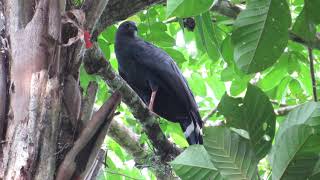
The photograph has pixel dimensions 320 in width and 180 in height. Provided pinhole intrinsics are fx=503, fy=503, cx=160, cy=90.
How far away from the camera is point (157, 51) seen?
3.29 metres

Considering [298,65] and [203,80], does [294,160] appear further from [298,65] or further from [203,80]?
[203,80]

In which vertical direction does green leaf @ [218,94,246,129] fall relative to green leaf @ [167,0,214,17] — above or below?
below

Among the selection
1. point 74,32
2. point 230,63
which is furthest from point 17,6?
point 230,63

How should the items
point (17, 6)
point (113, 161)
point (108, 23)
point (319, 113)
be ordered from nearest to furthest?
point (319, 113) → point (17, 6) → point (108, 23) → point (113, 161)

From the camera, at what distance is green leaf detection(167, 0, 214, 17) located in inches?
54.7

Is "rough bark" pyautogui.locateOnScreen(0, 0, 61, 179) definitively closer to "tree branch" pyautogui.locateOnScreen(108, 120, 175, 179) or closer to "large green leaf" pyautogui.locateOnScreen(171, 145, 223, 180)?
"large green leaf" pyautogui.locateOnScreen(171, 145, 223, 180)

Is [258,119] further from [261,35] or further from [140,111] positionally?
Answer: [140,111]

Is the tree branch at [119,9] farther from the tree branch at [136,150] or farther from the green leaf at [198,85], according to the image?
the green leaf at [198,85]

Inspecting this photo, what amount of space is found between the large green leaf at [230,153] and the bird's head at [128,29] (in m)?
2.44

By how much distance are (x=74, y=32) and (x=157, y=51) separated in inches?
72.9

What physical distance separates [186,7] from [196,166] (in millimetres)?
450

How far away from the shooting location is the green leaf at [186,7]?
4.56 feet

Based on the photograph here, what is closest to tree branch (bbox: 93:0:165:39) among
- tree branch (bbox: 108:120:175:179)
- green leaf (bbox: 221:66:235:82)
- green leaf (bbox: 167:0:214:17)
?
green leaf (bbox: 221:66:235:82)

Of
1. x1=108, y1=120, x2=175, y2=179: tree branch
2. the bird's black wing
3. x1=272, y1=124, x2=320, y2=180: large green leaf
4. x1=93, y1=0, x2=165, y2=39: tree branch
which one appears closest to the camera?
x1=272, y1=124, x2=320, y2=180: large green leaf
